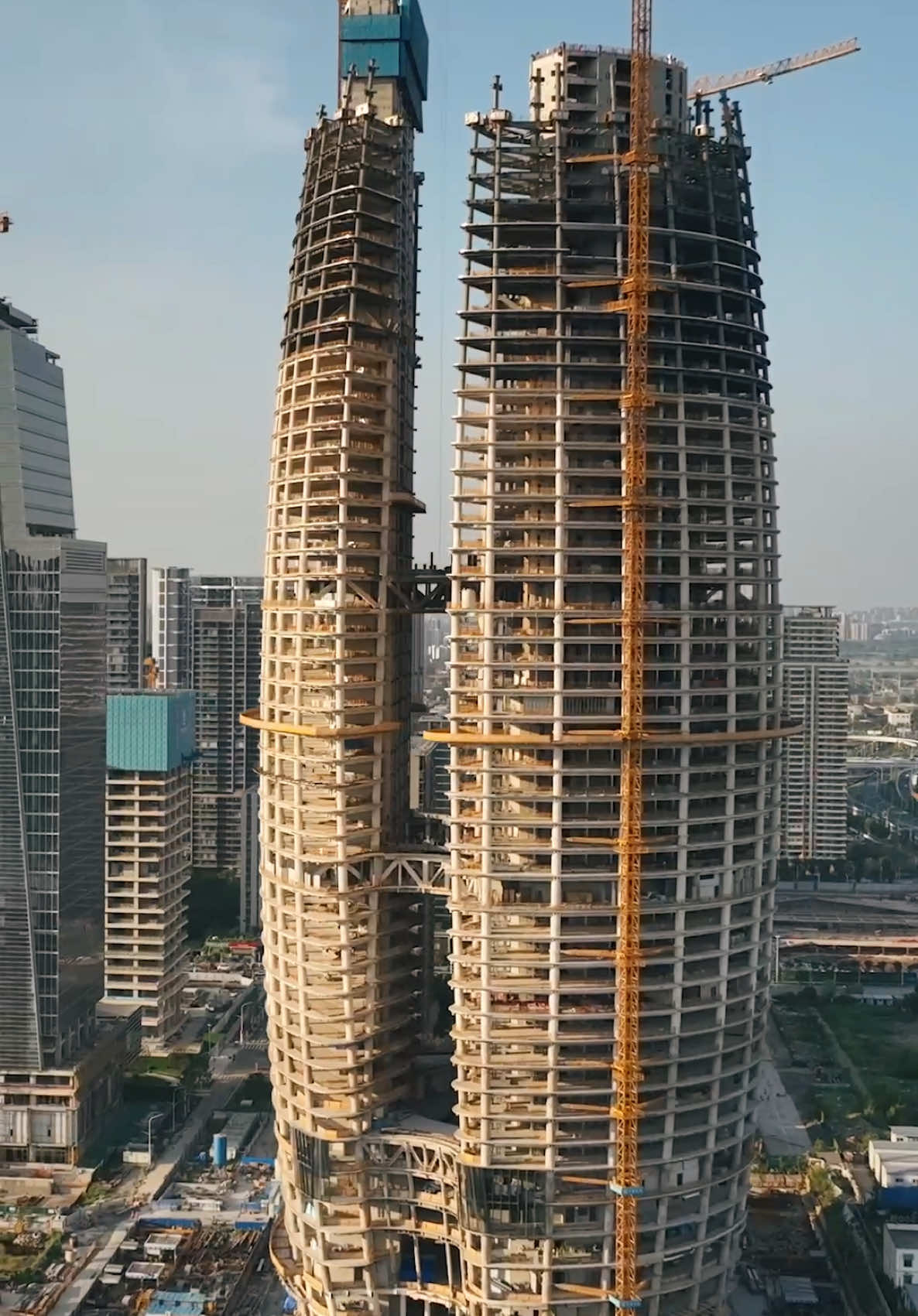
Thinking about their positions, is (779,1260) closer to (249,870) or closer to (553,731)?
(553,731)

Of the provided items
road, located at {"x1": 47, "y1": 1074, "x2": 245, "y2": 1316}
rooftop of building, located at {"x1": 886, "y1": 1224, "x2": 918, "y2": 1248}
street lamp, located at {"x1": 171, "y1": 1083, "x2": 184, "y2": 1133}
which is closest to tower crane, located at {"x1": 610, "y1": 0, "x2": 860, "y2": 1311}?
rooftop of building, located at {"x1": 886, "y1": 1224, "x2": 918, "y2": 1248}

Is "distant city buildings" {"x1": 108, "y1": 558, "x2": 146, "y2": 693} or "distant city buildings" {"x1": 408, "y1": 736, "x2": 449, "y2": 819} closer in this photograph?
"distant city buildings" {"x1": 408, "y1": 736, "x2": 449, "y2": 819}

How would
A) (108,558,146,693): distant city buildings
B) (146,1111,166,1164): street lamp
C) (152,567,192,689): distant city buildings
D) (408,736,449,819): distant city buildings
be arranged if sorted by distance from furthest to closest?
(152,567,192,689): distant city buildings, (108,558,146,693): distant city buildings, (146,1111,166,1164): street lamp, (408,736,449,819): distant city buildings

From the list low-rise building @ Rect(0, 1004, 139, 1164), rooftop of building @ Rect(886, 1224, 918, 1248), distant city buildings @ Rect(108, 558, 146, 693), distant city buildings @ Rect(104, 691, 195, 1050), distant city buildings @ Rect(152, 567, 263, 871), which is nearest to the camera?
rooftop of building @ Rect(886, 1224, 918, 1248)

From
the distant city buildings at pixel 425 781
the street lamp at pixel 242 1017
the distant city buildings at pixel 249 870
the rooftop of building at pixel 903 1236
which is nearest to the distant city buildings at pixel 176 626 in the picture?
the distant city buildings at pixel 249 870

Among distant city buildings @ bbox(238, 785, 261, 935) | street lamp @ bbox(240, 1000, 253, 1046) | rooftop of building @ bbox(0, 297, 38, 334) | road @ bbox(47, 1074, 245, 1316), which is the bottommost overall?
road @ bbox(47, 1074, 245, 1316)

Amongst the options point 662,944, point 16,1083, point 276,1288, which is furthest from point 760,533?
point 16,1083

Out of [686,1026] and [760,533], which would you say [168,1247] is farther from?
[760,533]

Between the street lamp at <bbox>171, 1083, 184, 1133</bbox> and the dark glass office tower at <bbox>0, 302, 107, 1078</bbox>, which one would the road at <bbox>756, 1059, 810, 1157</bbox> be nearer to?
the street lamp at <bbox>171, 1083, 184, 1133</bbox>

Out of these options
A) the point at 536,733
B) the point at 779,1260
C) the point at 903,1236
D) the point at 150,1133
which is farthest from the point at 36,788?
the point at 903,1236
